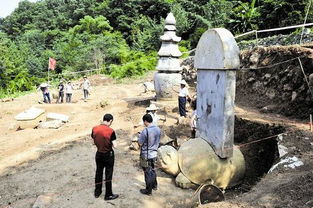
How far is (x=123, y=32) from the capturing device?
112 feet

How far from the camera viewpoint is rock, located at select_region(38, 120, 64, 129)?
36.4ft

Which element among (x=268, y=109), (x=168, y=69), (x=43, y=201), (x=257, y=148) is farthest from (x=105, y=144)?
(x=168, y=69)

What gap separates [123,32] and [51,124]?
25.0m

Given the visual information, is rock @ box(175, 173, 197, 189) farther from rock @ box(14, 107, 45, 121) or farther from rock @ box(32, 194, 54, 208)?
rock @ box(14, 107, 45, 121)

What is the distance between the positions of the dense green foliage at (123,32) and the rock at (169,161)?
13.6 metres

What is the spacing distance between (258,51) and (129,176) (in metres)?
7.67

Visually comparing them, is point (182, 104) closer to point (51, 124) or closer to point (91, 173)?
point (91, 173)

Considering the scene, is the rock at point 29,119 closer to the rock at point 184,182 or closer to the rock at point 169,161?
the rock at point 169,161

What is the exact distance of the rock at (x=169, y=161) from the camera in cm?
627

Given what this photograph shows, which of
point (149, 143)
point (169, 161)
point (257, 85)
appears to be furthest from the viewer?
point (257, 85)

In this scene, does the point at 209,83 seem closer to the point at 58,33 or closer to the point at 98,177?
the point at 98,177

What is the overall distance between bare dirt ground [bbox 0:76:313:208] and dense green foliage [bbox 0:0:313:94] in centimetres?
1183

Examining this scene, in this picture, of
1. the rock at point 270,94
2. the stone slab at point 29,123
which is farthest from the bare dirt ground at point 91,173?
the rock at point 270,94

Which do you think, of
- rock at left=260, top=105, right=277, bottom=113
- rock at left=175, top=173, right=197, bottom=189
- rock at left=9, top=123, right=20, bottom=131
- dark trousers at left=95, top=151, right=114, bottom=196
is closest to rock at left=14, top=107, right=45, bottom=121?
rock at left=9, top=123, right=20, bottom=131
